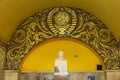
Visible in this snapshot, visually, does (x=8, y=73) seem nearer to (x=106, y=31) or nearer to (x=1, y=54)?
(x=1, y=54)

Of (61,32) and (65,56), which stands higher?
(61,32)

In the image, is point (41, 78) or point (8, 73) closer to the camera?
point (8, 73)

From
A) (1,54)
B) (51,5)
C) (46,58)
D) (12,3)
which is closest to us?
(12,3)

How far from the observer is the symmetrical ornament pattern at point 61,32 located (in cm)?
493

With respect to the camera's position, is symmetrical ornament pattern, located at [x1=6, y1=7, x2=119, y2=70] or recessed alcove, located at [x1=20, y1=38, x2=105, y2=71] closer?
symmetrical ornament pattern, located at [x1=6, y1=7, x2=119, y2=70]

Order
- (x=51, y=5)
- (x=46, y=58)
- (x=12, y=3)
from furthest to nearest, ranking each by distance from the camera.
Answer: (x=46, y=58) → (x=51, y=5) → (x=12, y=3)

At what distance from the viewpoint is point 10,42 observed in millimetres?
5031

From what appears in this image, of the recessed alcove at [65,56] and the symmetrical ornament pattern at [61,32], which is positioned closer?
the symmetrical ornament pattern at [61,32]

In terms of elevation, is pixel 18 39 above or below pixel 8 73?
above

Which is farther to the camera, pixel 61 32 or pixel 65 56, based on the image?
pixel 65 56

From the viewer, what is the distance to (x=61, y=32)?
16.5ft

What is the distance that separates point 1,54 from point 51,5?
56.9 inches

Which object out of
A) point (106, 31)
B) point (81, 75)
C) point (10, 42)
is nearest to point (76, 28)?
point (106, 31)

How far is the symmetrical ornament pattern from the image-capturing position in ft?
16.2
